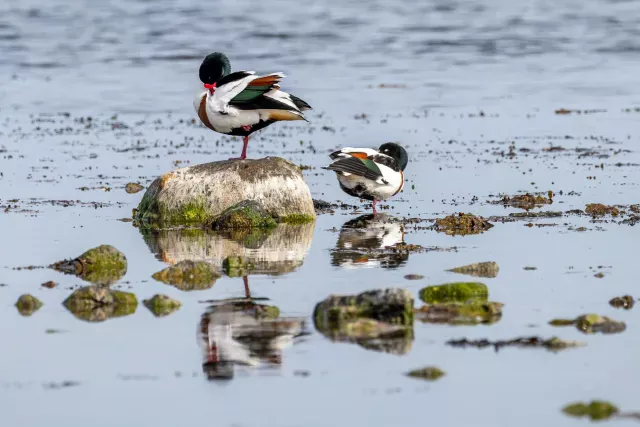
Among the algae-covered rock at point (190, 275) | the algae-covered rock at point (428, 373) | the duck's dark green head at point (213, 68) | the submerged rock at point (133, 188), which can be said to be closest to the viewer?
the algae-covered rock at point (428, 373)

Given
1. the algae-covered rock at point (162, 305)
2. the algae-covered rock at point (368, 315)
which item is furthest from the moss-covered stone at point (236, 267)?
the algae-covered rock at point (368, 315)

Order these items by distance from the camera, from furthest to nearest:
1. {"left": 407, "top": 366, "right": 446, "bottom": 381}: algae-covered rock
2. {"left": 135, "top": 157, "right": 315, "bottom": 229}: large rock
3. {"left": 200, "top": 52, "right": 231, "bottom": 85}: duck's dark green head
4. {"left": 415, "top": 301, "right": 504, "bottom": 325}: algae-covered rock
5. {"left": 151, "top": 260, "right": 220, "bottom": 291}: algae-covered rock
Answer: {"left": 200, "top": 52, "right": 231, "bottom": 85}: duck's dark green head, {"left": 135, "top": 157, "right": 315, "bottom": 229}: large rock, {"left": 151, "top": 260, "right": 220, "bottom": 291}: algae-covered rock, {"left": 415, "top": 301, "right": 504, "bottom": 325}: algae-covered rock, {"left": 407, "top": 366, "right": 446, "bottom": 381}: algae-covered rock

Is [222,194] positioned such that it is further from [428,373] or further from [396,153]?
[428,373]

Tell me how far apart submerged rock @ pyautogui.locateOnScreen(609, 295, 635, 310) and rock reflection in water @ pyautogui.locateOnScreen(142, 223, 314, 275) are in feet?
10.3

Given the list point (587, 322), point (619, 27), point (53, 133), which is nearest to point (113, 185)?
point (53, 133)

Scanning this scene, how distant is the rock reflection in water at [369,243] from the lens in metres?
12.8

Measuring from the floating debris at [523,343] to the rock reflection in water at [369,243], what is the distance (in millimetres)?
2960

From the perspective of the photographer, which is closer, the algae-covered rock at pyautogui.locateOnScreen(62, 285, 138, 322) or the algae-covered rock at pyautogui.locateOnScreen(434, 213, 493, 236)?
the algae-covered rock at pyautogui.locateOnScreen(62, 285, 138, 322)

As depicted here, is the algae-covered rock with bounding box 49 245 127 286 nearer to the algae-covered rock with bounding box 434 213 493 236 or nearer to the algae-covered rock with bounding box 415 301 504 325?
the algae-covered rock with bounding box 415 301 504 325

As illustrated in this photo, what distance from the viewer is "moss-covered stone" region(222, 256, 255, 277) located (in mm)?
12180

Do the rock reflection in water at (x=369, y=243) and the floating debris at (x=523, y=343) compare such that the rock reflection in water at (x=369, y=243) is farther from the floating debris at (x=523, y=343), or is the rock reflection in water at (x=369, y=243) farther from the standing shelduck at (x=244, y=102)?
the floating debris at (x=523, y=343)

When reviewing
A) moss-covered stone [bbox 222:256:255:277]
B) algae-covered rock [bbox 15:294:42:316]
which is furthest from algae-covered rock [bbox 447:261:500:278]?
algae-covered rock [bbox 15:294:42:316]

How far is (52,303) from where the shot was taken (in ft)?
36.2

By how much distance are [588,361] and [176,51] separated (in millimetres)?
28547
